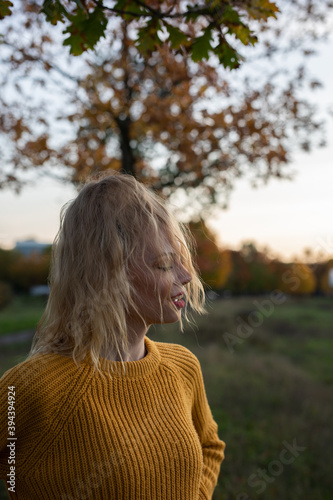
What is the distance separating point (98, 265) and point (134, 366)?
42 cm

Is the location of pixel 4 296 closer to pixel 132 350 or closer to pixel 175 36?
pixel 175 36

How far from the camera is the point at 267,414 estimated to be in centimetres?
714

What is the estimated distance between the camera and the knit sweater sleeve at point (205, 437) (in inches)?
76.1

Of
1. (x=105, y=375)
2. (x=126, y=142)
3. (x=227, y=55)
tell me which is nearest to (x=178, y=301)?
(x=105, y=375)

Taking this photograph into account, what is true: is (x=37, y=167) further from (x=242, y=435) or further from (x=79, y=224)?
(x=79, y=224)

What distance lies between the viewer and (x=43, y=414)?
57.2 inches

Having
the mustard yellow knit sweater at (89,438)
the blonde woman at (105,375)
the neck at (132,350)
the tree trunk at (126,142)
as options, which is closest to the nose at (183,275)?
the blonde woman at (105,375)

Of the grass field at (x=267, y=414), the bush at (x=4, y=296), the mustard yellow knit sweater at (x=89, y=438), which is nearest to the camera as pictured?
the mustard yellow knit sweater at (x=89, y=438)

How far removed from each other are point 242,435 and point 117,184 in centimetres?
542

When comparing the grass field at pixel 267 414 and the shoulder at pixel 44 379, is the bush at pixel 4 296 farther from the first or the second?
Result: the shoulder at pixel 44 379

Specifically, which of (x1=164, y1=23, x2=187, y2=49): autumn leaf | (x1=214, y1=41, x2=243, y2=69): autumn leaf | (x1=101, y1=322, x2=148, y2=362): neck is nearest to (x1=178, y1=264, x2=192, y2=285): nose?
(x1=101, y1=322, x2=148, y2=362): neck

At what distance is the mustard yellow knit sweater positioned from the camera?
1.45 m

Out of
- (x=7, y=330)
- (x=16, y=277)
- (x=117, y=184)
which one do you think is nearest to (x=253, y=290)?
Result: (x=16, y=277)

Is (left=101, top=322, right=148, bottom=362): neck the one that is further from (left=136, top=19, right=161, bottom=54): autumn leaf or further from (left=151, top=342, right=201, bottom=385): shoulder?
(left=136, top=19, right=161, bottom=54): autumn leaf
